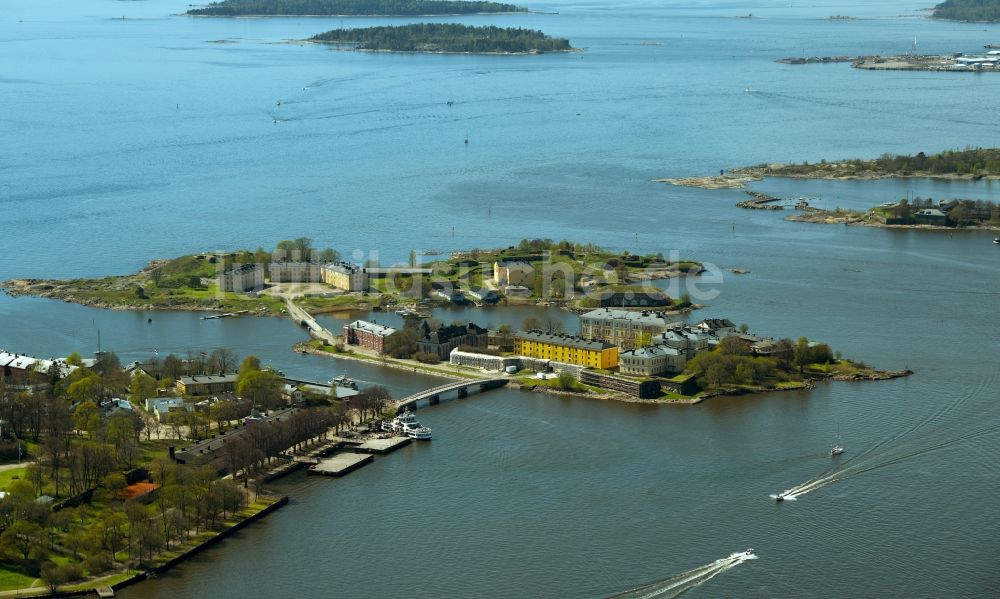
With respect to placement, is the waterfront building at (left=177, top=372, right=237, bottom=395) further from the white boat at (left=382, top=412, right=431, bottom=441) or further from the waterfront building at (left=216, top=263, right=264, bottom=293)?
the waterfront building at (left=216, top=263, right=264, bottom=293)

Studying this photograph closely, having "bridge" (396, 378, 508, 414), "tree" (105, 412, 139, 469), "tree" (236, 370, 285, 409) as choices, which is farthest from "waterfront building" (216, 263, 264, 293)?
"tree" (105, 412, 139, 469)

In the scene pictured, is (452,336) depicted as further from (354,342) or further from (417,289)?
(417,289)

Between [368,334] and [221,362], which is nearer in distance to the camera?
[221,362]

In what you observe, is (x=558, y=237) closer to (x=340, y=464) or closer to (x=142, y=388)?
(x=142, y=388)

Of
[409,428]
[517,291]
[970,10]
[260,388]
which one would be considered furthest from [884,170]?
[970,10]

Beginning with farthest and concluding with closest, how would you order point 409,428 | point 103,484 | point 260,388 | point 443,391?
point 443,391, point 260,388, point 409,428, point 103,484

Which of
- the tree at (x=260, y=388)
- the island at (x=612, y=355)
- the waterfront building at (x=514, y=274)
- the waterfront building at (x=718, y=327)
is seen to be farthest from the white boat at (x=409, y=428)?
the waterfront building at (x=514, y=274)

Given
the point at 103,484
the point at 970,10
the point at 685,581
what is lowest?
the point at 685,581
